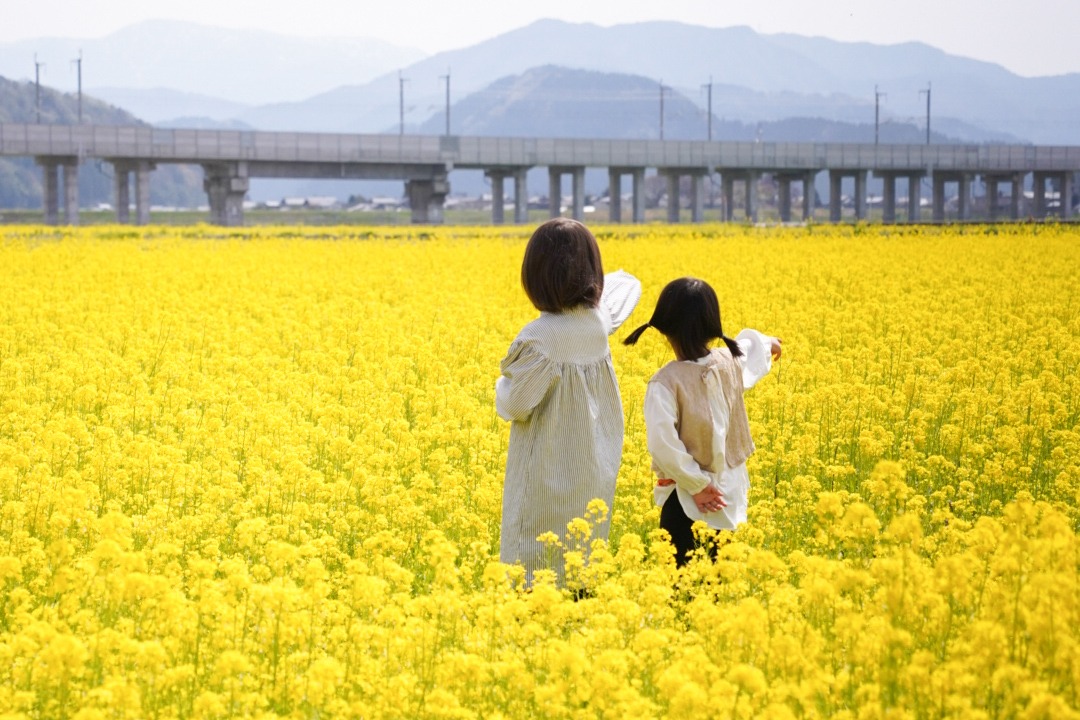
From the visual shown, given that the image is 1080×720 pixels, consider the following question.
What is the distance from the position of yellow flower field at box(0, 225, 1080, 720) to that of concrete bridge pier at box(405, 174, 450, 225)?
4233 cm

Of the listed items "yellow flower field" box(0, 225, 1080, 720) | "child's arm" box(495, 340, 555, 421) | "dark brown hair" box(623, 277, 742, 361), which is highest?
"dark brown hair" box(623, 277, 742, 361)

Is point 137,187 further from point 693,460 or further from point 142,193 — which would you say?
point 693,460

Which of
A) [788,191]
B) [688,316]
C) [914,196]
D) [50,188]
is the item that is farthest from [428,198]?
[688,316]

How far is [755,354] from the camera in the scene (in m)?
5.55

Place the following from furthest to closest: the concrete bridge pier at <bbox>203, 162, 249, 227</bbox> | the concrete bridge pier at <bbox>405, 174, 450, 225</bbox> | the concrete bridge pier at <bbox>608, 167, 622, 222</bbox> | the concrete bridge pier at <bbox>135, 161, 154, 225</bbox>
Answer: the concrete bridge pier at <bbox>608, 167, 622, 222</bbox>, the concrete bridge pier at <bbox>405, 174, 450, 225</bbox>, the concrete bridge pier at <bbox>203, 162, 249, 227</bbox>, the concrete bridge pier at <bbox>135, 161, 154, 225</bbox>

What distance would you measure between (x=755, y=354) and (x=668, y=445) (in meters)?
0.79

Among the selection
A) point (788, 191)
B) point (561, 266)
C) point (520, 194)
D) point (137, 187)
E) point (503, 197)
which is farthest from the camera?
point (788, 191)

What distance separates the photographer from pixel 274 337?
41.2ft

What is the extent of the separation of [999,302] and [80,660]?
Result: 1339 centimetres

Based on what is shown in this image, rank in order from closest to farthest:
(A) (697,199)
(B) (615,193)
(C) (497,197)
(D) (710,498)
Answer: (D) (710,498), (C) (497,197), (A) (697,199), (B) (615,193)

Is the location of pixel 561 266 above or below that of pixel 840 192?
below

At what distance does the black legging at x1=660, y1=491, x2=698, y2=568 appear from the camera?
5297 millimetres

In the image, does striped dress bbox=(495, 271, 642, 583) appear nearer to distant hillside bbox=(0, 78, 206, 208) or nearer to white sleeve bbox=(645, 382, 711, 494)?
white sleeve bbox=(645, 382, 711, 494)

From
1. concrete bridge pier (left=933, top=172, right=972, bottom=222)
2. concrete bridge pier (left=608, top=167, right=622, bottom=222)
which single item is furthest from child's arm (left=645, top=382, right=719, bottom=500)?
concrete bridge pier (left=933, top=172, right=972, bottom=222)
